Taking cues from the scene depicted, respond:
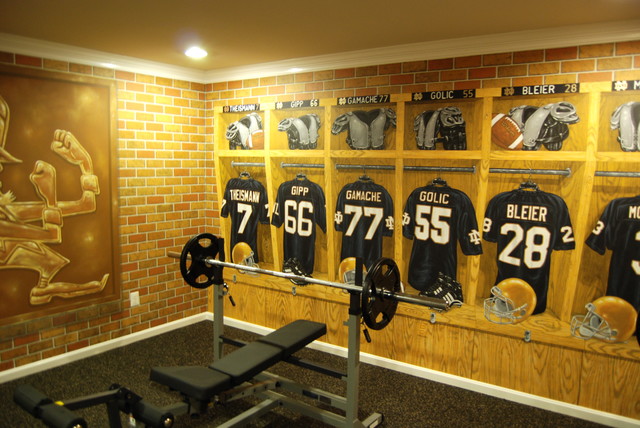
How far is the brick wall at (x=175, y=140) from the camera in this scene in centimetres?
322

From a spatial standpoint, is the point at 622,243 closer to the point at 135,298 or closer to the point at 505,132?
the point at 505,132

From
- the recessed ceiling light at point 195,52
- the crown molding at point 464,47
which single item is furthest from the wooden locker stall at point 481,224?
the recessed ceiling light at point 195,52

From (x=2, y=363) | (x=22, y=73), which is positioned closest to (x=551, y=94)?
(x=22, y=73)

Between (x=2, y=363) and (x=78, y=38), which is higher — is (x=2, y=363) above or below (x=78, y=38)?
below

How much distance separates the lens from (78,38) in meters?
3.43

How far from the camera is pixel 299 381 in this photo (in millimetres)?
3625

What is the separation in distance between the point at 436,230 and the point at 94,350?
319 centimetres

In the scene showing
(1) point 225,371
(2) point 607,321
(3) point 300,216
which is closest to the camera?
(1) point 225,371

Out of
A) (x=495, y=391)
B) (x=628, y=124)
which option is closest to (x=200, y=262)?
(x=495, y=391)

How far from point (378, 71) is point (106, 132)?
2456 mm

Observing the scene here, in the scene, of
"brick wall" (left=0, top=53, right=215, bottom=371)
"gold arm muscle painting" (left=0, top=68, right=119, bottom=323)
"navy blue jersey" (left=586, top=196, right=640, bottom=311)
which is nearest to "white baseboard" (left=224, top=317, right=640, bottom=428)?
"navy blue jersey" (left=586, top=196, right=640, bottom=311)

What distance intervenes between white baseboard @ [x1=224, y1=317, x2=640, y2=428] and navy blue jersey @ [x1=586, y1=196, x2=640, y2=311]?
81 centimetres

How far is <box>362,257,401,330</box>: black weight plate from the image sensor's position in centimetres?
259

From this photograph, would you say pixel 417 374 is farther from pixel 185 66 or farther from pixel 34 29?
pixel 34 29
